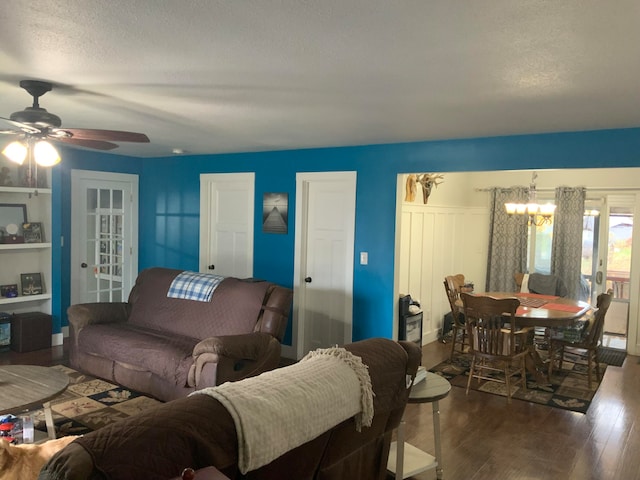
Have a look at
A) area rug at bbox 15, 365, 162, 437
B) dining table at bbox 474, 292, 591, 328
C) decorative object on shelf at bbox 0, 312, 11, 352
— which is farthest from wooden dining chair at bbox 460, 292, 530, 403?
decorative object on shelf at bbox 0, 312, 11, 352

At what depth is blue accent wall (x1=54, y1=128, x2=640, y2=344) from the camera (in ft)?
13.2

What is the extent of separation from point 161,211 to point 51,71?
4116 millimetres

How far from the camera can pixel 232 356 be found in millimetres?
3715

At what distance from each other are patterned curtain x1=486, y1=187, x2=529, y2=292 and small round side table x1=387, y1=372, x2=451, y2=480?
4.47 meters

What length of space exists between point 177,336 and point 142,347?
397mm

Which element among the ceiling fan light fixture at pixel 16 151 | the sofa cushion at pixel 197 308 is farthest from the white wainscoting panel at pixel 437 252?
the ceiling fan light fixture at pixel 16 151

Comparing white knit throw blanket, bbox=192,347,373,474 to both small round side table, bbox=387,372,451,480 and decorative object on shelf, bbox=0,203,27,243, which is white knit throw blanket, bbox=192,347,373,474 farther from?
decorative object on shelf, bbox=0,203,27,243

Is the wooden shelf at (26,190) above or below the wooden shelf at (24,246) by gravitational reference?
above

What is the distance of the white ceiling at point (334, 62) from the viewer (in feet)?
5.96

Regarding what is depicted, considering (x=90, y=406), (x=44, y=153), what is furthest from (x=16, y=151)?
(x=90, y=406)

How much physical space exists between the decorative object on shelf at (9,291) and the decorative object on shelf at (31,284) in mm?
77

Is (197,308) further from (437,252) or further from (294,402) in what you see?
(437,252)

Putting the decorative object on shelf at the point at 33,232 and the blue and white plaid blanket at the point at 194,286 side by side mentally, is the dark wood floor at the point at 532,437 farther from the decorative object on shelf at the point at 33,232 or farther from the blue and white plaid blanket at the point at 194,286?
the decorative object on shelf at the point at 33,232

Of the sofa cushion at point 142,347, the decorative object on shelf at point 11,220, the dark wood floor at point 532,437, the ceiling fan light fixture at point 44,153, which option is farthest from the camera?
the decorative object on shelf at point 11,220
